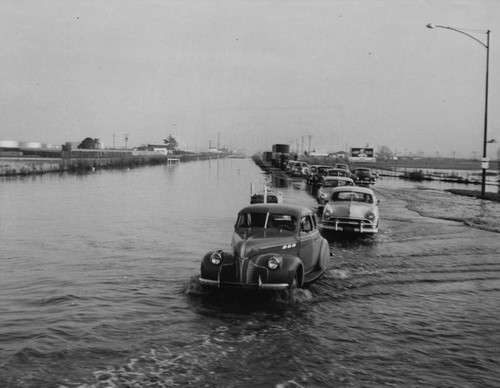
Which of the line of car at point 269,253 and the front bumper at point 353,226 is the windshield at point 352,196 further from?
the line of car at point 269,253

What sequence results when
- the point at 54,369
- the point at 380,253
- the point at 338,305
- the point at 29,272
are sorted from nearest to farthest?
the point at 54,369, the point at 338,305, the point at 29,272, the point at 380,253

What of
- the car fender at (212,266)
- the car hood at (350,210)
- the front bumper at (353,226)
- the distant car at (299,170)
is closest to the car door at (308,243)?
the car fender at (212,266)

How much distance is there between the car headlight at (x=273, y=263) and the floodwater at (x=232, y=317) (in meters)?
0.70

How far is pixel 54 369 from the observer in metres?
6.49

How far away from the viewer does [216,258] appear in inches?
388

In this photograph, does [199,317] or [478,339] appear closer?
[478,339]

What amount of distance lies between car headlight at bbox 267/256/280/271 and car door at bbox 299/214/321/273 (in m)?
1.21

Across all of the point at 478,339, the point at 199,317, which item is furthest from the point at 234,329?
the point at 478,339

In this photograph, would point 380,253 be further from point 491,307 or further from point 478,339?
point 478,339

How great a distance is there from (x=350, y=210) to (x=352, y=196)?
1.59m

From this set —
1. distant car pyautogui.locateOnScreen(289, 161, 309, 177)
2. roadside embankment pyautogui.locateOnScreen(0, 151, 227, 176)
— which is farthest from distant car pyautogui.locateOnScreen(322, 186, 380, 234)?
roadside embankment pyautogui.locateOnScreen(0, 151, 227, 176)

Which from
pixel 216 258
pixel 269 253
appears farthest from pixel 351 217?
pixel 216 258

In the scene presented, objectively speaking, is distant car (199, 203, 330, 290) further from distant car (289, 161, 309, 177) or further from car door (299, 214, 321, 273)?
distant car (289, 161, 309, 177)

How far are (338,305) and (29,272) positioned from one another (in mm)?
7184
